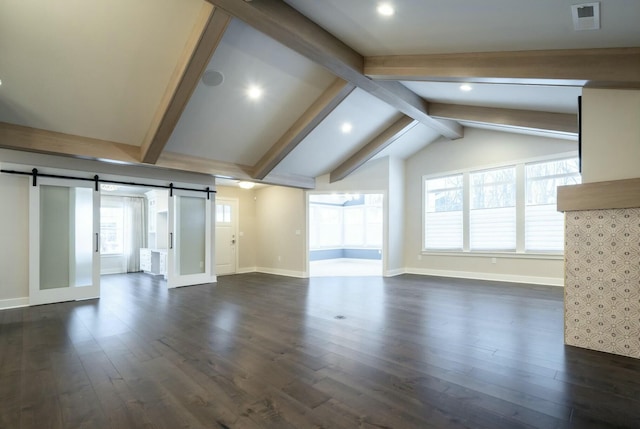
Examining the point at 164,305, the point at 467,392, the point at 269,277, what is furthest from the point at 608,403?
the point at 269,277

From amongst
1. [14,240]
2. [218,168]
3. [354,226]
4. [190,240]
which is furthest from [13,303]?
[354,226]

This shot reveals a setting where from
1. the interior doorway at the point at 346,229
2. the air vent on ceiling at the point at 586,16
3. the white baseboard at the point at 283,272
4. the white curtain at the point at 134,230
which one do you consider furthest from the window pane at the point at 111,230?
the air vent on ceiling at the point at 586,16

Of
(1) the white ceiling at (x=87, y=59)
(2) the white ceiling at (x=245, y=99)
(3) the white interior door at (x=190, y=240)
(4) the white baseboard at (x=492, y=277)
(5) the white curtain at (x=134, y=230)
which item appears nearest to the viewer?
(1) the white ceiling at (x=87, y=59)

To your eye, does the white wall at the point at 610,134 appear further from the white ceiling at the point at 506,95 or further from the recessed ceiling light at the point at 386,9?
the recessed ceiling light at the point at 386,9

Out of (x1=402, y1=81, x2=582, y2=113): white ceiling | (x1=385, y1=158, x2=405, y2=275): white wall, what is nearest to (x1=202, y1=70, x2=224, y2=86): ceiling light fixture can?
(x1=402, y1=81, x2=582, y2=113): white ceiling

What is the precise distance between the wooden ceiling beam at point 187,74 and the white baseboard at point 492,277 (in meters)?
6.56

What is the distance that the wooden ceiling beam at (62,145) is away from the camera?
167 inches

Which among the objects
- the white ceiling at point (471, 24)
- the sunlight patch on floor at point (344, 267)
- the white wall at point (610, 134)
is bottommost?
the sunlight patch on floor at point (344, 267)

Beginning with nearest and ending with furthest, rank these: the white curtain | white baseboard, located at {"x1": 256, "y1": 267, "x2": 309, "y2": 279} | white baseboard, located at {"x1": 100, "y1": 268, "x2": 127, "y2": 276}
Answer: white baseboard, located at {"x1": 256, "y1": 267, "x2": 309, "y2": 279}
white baseboard, located at {"x1": 100, "y1": 268, "x2": 127, "y2": 276}
the white curtain

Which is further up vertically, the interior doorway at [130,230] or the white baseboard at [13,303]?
the interior doorway at [130,230]

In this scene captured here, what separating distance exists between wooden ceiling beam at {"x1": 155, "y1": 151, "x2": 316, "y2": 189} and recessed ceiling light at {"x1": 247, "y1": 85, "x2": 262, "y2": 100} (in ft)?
6.18

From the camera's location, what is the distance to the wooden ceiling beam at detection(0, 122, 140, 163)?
13.9ft

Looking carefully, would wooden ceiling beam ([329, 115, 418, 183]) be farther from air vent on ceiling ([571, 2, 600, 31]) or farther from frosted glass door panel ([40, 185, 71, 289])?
frosted glass door panel ([40, 185, 71, 289])

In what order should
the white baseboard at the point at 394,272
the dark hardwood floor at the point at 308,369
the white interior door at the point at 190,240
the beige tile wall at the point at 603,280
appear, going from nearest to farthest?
1. the dark hardwood floor at the point at 308,369
2. the beige tile wall at the point at 603,280
3. the white interior door at the point at 190,240
4. the white baseboard at the point at 394,272
